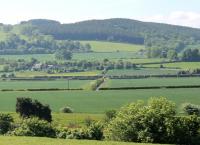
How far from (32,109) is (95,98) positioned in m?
27.1

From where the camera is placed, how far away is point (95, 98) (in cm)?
9438

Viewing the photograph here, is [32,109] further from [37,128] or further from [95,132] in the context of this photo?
[95,132]

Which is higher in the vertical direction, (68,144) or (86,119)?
(68,144)

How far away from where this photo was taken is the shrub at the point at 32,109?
67.3 m

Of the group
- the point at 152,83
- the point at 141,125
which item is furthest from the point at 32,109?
the point at 152,83

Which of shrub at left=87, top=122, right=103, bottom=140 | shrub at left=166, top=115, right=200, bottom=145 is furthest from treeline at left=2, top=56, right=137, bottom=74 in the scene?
shrub at left=166, top=115, right=200, bottom=145

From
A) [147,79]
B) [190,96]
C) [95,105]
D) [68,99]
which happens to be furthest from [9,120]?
[147,79]

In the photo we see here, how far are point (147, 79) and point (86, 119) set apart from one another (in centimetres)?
6693

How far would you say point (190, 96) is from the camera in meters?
93.6

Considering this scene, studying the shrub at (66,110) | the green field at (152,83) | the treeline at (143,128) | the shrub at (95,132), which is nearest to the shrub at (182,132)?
the treeline at (143,128)

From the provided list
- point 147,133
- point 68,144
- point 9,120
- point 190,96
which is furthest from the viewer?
point 190,96

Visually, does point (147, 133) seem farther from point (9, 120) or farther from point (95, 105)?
point (95, 105)

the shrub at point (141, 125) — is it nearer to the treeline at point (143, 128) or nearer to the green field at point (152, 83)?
the treeline at point (143, 128)

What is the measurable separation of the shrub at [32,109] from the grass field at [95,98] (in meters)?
12.2
